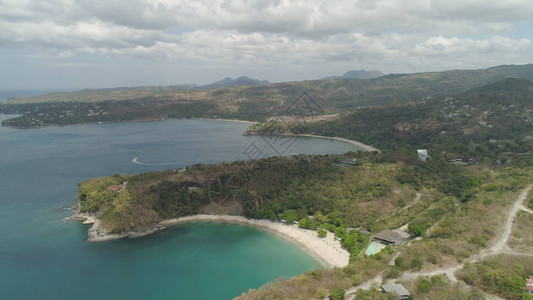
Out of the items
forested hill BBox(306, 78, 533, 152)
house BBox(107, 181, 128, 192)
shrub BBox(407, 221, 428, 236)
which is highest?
forested hill BBox(306, 78, 533, 152)

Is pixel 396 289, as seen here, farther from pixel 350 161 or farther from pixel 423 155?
pixel 423 155

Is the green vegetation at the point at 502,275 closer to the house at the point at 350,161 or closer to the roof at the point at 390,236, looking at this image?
the roof at the point at 390,236

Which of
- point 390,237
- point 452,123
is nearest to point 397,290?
point 390,237

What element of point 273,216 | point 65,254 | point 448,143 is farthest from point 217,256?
point 448,143

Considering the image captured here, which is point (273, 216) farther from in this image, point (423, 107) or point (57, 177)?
point (423, 107)

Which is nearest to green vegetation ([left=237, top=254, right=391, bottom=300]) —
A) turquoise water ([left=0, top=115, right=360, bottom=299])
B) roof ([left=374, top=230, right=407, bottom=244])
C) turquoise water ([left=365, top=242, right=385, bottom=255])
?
turquoise water ([left=365, top=242, right=385, bottom=255])

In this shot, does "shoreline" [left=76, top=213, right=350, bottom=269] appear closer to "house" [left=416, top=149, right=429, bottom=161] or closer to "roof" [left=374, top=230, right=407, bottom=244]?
"roof" [left=374, top=230, right=407, bottom=244]

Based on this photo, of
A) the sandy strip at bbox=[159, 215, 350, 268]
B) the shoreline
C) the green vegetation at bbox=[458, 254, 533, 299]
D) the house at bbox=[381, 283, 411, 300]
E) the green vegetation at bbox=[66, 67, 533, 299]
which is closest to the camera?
the house at bbox=[381, 283, 411, 300]

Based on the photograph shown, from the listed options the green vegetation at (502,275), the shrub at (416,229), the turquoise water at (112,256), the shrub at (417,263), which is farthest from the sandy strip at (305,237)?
the green vegetation at (502,275)

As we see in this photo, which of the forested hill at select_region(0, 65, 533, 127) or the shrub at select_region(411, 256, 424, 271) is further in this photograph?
the forested hill at select_region(0, 65, 533, 127)
